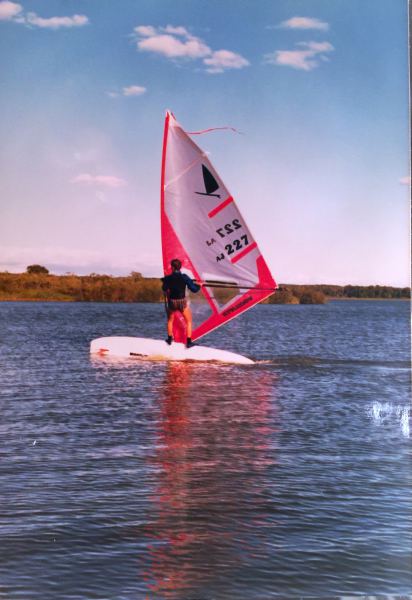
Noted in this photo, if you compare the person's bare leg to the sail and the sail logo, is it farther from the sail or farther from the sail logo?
the sail logo

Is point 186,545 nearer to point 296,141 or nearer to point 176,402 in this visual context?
point 176,402

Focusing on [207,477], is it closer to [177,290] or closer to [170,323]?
[177,290]

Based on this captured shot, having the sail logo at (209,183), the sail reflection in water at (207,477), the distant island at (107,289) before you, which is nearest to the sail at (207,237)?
the sail logo at (209,183)

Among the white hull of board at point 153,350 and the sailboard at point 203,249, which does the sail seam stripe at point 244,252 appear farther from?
the white hull of board at point 153,350

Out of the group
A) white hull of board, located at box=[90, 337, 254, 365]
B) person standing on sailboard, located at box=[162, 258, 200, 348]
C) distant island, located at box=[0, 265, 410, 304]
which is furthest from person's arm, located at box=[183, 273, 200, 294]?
white hull of board, located at box=[90, 337, 254, 365]

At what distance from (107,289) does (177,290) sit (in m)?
0.81

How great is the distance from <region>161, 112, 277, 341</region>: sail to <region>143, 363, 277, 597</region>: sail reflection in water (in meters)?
0.97

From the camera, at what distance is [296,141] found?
7.03m

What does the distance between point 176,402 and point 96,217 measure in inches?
74.1

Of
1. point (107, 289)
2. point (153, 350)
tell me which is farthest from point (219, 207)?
point (153, 350)

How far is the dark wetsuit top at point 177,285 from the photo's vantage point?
852 cm

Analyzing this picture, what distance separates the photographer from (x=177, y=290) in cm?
858

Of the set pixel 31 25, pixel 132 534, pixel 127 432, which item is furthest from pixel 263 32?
pixel 132 534

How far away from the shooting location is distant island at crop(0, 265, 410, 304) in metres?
7.28
